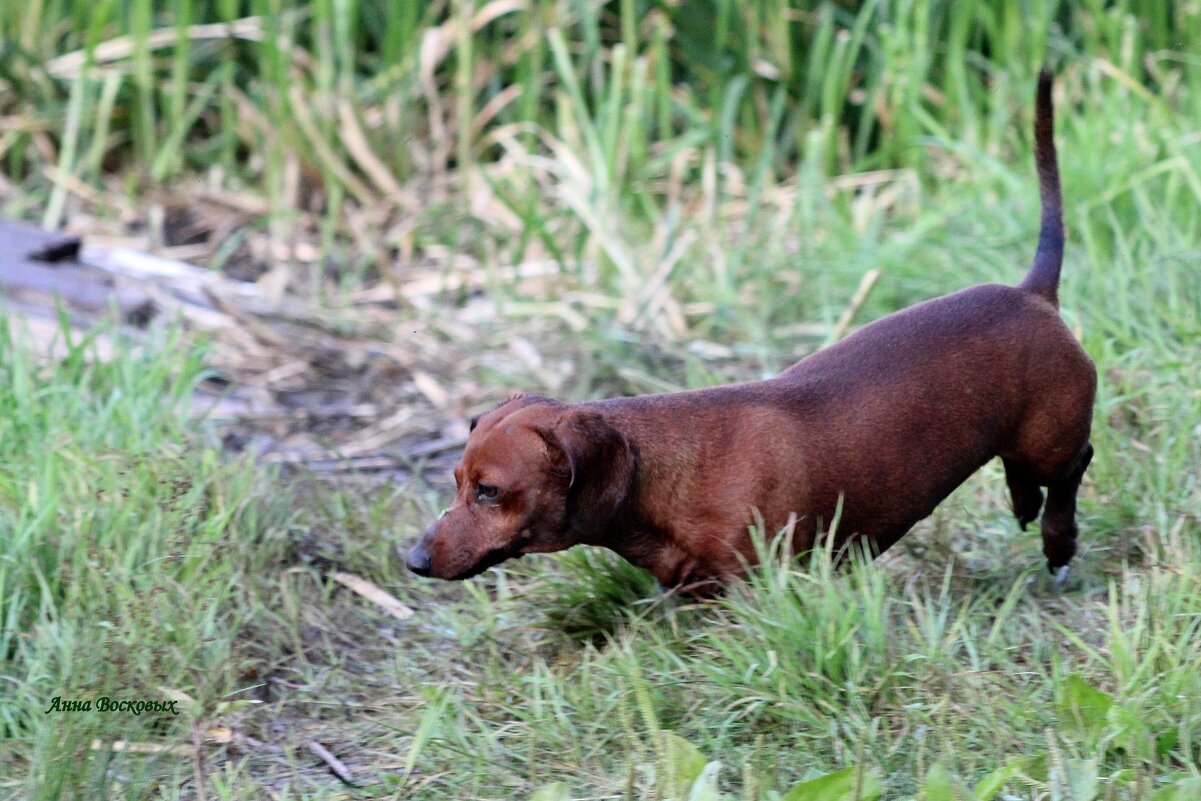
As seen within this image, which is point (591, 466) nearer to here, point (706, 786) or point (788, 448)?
point (788, 448)

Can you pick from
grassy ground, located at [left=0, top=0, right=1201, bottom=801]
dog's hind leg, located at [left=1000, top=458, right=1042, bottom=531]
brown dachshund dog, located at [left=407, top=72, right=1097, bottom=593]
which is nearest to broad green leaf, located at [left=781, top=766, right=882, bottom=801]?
grassy ground, located at [left=0, top=0, right=1201, bottom=801]

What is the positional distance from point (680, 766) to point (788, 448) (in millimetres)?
785

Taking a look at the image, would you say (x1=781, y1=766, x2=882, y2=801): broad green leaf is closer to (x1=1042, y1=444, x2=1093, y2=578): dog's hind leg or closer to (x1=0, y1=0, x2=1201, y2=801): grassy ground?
(x1=0, y1=0, x2=1201, y2=801): grassy ground

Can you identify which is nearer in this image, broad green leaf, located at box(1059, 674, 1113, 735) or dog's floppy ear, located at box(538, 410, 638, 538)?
broad green leaf, located at box(1059, 674, 1113, 735)

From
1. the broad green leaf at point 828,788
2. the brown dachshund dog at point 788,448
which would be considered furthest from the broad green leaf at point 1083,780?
the brown dachshund dog at point 788,448

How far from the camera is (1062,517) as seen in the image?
338 centimetres

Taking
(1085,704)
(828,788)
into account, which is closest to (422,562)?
(828,788)

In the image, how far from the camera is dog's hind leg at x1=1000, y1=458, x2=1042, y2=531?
3377mm

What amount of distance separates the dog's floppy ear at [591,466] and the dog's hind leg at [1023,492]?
37.6 inches

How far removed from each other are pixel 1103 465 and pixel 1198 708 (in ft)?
3.81

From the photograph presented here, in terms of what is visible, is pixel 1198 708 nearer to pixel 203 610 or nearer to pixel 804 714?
pixel 804 714

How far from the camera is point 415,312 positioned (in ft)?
19.2

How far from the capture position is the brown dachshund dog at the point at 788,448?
2.96 m

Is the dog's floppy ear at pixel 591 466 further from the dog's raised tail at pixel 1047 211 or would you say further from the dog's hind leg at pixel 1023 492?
the dog's raised tail at pixel 1047 211
